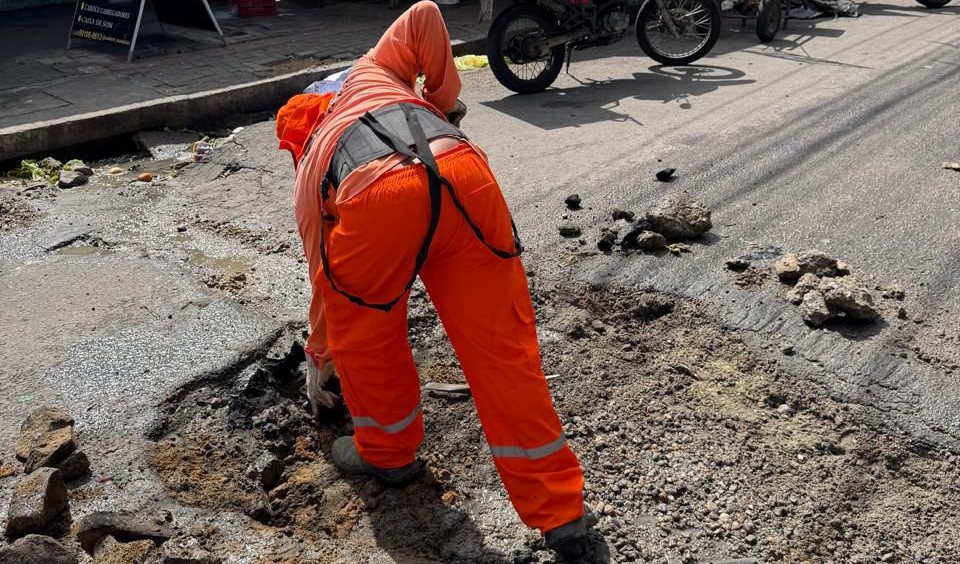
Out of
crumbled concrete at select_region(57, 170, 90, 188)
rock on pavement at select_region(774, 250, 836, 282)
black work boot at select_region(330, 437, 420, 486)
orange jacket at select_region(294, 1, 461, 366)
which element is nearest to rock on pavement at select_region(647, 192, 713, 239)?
rock on pavement at select_region(774, 250, 836, 282)

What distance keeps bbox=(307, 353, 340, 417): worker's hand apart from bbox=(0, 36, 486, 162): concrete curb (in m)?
4.16

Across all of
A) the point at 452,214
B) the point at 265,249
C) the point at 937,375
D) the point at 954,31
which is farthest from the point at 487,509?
the point at 954,31

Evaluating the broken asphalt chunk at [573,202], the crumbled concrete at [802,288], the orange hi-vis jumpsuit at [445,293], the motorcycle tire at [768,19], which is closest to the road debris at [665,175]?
the broken asphalt chunk at [573,202]

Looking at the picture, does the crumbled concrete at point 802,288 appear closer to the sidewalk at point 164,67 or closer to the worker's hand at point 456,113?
the worker's hand at point 456,113

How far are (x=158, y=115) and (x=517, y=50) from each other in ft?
10.7

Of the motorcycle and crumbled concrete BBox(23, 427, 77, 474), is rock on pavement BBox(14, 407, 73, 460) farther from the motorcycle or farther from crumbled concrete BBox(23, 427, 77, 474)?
the motorcycle

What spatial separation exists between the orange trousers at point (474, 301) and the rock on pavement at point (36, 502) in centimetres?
113

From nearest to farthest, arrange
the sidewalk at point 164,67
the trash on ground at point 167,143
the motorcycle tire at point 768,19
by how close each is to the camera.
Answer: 1. the trash on ground at point 167,143
2. the sidewalk at point 164,67
3. the motorcycle tire at point 768,19

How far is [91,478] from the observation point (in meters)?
3.32

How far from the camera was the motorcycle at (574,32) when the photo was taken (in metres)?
8.45

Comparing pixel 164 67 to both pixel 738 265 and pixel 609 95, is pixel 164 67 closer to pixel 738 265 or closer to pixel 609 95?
pixel 609 95

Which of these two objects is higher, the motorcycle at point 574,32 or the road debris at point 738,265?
the motorcycle at point 574,32

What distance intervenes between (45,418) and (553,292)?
2.42 meters

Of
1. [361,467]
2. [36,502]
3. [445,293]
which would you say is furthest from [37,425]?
[445,293]
